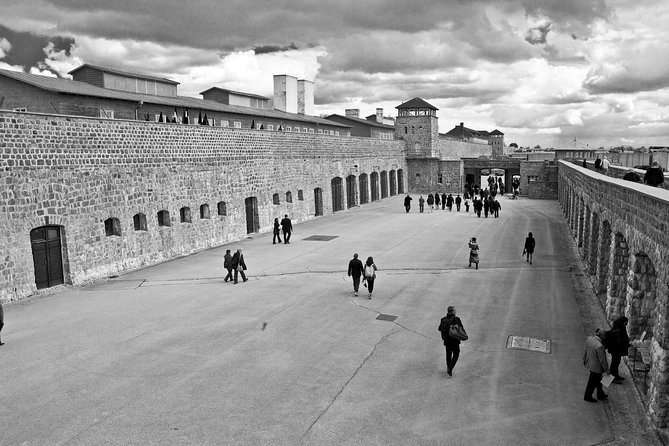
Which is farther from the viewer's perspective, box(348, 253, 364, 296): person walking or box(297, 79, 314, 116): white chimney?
box(297, 79, 314, 116): white chimney

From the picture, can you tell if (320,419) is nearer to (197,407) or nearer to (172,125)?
(197,407)

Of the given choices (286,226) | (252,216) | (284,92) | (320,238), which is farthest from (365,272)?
(284,92)

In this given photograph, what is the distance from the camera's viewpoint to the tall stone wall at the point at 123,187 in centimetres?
1549

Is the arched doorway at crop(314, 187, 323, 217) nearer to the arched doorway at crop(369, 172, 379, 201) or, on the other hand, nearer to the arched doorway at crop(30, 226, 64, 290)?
the arched doorway at crop(369, 172, 379, 201)

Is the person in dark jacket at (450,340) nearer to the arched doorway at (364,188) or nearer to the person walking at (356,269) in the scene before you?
the person walking at (356,269)

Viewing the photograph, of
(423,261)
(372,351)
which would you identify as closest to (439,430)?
(372,351)

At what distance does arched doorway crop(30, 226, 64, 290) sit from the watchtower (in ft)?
141

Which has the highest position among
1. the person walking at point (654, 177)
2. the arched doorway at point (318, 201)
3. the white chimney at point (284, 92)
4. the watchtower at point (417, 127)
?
the white chimney at point (284, 92)

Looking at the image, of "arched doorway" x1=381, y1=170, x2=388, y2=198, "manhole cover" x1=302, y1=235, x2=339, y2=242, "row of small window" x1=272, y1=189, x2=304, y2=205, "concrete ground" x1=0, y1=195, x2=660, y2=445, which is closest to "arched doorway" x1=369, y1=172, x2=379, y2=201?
"arched doorway" x1=381, y1=170, x2=388, y2=198

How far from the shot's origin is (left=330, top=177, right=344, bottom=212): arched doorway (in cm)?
3859

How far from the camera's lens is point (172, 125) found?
872 inches

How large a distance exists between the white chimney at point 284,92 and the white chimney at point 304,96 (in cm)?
192

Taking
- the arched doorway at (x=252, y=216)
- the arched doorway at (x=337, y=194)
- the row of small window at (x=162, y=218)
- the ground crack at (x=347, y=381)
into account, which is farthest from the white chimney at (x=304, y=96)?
the ground crack at (x=347, y=381)

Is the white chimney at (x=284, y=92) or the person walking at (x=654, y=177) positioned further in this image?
the white chimney at (x=284, y=92)
